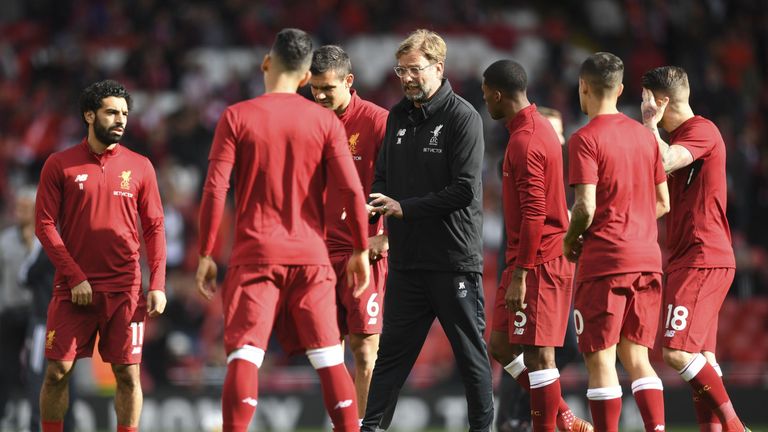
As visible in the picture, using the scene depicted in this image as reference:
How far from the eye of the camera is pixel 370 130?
8992 mm

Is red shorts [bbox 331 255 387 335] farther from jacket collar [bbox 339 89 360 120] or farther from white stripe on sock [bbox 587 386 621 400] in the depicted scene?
white stripe on sock [bbox 587 386 621 400]

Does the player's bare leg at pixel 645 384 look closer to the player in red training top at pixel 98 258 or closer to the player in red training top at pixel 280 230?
the player in red training top at pixel 280 230

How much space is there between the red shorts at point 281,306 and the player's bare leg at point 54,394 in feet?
6.74

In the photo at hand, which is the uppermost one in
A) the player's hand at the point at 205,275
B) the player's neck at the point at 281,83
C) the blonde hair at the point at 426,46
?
the blonde hair at the point at 426,46

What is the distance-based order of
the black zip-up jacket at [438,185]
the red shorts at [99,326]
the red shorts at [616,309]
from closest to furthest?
the red shorts at [616,309] → the black zip-up jacket at [438,185] → the red shorts at [99,326]

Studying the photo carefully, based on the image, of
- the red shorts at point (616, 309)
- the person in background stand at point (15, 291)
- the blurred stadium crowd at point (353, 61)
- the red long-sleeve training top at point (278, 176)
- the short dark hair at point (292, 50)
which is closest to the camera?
the red long-sleeve training top at point (278, 176)

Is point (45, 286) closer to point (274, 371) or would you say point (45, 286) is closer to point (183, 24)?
point (274, 371)

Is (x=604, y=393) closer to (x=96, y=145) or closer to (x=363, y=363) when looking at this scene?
(x=363, y=363)

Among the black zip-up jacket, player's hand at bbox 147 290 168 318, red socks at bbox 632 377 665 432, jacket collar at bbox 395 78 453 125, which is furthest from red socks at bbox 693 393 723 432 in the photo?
player's hand at bbox 147 290 168 318

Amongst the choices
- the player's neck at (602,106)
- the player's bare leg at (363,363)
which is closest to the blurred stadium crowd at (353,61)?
the player's bare leg at (363,363)

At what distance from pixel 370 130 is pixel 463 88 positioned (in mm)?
10717

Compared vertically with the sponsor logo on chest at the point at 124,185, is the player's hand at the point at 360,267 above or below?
below

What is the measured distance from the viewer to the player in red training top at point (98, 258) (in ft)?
27.9

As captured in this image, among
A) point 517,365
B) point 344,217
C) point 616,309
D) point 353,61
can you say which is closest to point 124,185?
point 344,217
